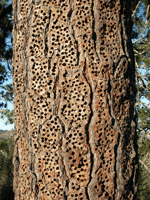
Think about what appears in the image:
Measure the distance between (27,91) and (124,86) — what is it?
0.50 meters

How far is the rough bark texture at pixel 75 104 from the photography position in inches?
35.9

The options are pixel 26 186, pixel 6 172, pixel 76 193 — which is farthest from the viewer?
pixel 6 172

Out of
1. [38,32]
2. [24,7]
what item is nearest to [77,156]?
[38,32]

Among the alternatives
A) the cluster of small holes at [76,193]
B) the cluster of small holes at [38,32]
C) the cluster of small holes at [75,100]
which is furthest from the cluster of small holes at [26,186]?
the cluster of small holes at [38,32]

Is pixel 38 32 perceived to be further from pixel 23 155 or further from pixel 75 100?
pixel 23 155

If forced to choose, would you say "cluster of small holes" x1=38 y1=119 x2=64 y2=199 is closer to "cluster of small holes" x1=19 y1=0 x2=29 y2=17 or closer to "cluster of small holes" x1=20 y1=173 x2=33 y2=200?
"cluster of small holes" x1=20 y1=173 x2=33 y2=200

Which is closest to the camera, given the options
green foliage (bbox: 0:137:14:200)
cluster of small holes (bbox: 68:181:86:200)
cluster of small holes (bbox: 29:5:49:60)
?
cluster of small holes (bbox: 68:181:86:200)

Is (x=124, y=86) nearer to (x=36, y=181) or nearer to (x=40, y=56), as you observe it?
(x=40, y=56)

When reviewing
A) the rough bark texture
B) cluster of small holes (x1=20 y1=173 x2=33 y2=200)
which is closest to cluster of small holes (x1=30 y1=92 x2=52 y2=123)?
the rough bark texture

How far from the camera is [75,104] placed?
939 mm

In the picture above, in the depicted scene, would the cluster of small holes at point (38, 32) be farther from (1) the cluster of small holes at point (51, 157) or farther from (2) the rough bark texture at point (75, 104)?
(1) the cluster of small holes at point (51, 157)

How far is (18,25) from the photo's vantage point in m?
1.12

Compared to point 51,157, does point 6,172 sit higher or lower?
lower

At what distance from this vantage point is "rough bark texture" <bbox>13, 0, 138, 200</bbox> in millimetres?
911
